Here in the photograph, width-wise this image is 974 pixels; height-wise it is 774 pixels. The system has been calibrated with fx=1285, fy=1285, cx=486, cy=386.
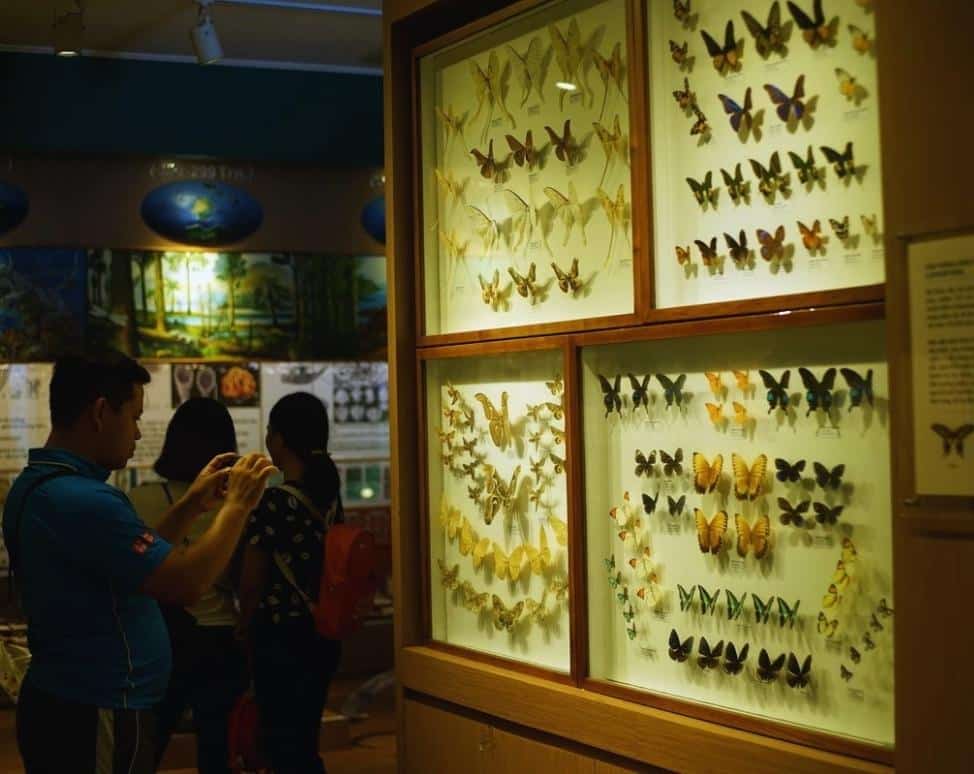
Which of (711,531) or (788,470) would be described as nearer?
(788,470)

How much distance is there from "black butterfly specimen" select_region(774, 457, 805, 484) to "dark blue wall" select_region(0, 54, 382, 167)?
504cm

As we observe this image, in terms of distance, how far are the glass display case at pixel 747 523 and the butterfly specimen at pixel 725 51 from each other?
1.94 feet

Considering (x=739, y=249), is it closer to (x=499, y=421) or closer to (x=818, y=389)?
(x=818, y=389)

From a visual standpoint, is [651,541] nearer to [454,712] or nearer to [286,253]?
[454,712]

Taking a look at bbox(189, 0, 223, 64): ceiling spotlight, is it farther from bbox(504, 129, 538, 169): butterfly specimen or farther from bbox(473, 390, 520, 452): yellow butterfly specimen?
bbox(473, 390, 520, 452): yellow butterfly specimen

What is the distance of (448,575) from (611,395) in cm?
91

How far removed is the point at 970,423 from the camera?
2086 mm

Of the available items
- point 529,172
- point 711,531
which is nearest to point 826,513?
point 711,531

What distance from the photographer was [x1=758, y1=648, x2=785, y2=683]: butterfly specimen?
2.69m

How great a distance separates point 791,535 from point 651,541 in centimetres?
44

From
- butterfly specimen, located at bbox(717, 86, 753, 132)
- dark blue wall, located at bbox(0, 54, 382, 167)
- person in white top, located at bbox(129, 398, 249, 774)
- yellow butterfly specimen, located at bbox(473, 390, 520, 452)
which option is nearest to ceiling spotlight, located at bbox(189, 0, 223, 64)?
dark blue wall, located at bbox(0, 54, 382, 167)

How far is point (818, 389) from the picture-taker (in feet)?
8.53

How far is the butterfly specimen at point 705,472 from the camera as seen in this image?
283 centimetres

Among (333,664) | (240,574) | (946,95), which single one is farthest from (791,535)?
(240,574)
